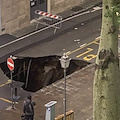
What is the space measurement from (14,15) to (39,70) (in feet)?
14.2

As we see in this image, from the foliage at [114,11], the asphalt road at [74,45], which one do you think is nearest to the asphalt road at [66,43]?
the asphalt road at [74,45]

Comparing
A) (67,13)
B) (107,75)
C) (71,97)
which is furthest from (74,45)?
(107,75)

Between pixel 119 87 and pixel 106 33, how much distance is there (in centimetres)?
173

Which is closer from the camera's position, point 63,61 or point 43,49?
point 63,61

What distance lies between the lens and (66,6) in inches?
1300

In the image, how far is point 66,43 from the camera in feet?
92.1

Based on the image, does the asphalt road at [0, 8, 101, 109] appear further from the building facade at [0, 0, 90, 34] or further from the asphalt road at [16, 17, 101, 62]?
the building facade at [0, 0, 90, 34]

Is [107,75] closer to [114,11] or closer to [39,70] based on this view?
[114,11]

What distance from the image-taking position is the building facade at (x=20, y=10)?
92.5ft

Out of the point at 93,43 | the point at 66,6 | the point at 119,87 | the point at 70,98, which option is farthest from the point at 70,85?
the point at 66,6

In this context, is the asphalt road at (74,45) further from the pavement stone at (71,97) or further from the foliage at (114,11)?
the foliage at (114,11)

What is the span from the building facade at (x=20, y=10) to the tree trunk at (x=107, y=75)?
13.6 meters

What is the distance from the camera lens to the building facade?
92.5ft

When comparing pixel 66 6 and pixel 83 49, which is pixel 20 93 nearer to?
pixel 83 49
